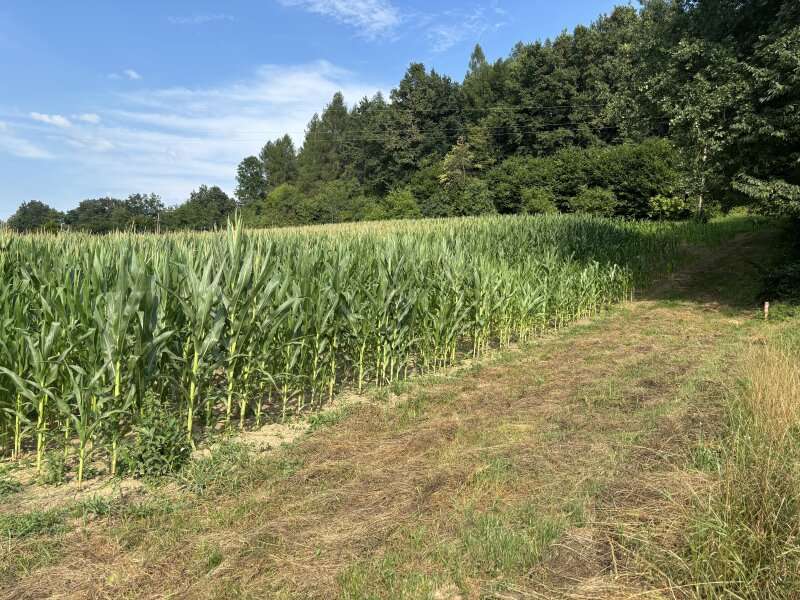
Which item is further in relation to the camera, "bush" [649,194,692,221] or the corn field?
"bush" [649,194,692,221]

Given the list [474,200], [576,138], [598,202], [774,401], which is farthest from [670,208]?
[774,401]

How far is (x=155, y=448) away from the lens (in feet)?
14.6

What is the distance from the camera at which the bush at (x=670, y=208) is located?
33.1 m

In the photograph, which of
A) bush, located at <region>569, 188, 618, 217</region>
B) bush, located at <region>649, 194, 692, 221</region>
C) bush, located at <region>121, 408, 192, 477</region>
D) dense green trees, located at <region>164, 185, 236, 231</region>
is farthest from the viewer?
dense green trees, located at <region>164, 185, 236, 231</region>

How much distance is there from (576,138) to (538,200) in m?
18.1

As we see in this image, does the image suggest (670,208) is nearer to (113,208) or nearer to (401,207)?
(401,207)

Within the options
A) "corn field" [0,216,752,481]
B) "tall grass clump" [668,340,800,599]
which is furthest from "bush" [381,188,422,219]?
"tall grass clump" [668,340,800,599]

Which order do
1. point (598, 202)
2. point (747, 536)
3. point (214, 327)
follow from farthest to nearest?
point (598, 202), point (214, 327), point (747, 536)

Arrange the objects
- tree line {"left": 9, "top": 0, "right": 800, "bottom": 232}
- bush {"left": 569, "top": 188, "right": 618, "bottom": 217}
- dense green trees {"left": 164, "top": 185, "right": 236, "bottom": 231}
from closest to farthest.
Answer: tree line {"left": 9, "top": 0, "right": 800, "bottom": 232} < bush {"left": 569, "top": 188, "right": 618, "bottom": 217} < dense green trees {"left": 164, "top": 185, "right": 236, "bottom": 231}

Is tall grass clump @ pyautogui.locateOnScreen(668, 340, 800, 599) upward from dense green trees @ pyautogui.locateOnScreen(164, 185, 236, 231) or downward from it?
downward

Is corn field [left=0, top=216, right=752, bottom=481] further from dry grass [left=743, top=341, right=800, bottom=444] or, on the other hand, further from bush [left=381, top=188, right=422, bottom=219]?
bush [left=381, top=188, right=422, bottom=219]

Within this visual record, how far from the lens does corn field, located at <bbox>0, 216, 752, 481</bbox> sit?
15.1ft

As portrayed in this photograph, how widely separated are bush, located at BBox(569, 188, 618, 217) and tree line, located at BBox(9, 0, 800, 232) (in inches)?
5.8

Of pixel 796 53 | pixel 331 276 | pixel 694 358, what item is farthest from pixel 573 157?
pixel 331 276
